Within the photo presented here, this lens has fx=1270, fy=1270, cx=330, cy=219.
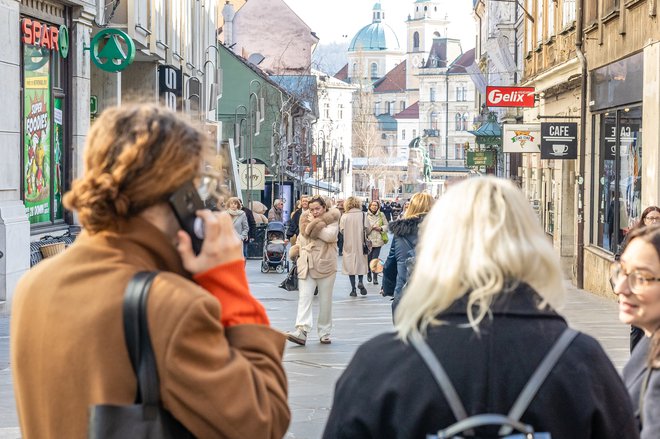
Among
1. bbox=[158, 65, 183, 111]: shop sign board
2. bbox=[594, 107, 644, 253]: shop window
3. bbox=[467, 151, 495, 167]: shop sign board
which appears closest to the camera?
bbox=[594, 107, 644, 253]: shop window

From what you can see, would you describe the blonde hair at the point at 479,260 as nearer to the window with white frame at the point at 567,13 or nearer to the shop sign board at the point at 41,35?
the shop sign board at the point at 41,35

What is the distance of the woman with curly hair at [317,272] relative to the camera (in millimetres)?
Answer: 13656

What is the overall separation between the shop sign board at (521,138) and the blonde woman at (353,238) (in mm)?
8851

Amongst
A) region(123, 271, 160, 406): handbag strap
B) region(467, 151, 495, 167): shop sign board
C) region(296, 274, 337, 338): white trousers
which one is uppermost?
region(467, 151, 495, 167): shop sign board

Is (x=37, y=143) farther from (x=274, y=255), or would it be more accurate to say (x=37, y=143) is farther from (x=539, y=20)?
(x=539, y=20)

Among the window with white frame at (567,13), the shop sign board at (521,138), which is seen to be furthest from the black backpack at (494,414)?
the shop sign board at (521,138)

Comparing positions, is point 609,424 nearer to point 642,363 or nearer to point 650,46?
point 642,363

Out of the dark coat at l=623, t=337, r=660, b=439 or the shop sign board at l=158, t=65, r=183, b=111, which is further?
the shop sign board at l=158, t=65, r=183, b=111

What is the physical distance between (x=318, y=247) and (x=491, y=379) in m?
11.4

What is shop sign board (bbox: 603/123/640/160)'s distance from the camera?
2000 cm

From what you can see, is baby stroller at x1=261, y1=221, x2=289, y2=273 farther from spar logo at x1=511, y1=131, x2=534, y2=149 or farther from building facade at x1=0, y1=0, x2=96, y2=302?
building facade at x1=0, y1=0, x2=96, y2=302

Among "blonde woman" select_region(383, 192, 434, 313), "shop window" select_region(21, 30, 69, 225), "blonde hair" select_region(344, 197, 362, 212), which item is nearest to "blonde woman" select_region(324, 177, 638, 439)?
"blonde woman" select_region(383, 192, 434, 313)

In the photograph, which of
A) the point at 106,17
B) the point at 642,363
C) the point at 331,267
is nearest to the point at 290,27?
the point at 106,17

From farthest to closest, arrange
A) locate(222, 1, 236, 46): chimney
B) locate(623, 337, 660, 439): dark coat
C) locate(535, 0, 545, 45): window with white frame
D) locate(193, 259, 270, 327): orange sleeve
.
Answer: locate(222, 1, 236, 46): chimney, locate(535, 0, 545, 45): window with white frame, locate(623, 337, 660, 439): dark coat, locate(193, 259, 270, 327): orange sleeve
